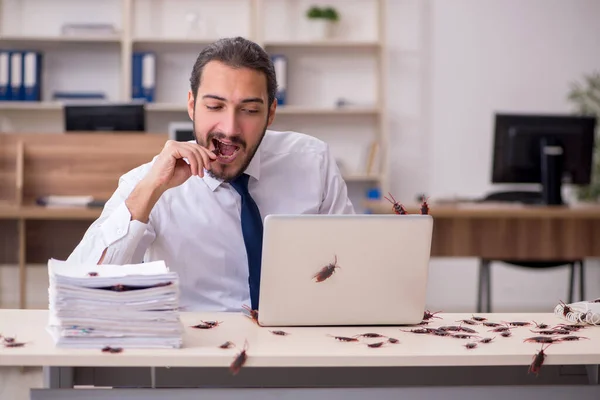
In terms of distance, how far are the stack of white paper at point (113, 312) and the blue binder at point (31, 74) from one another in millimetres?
4401

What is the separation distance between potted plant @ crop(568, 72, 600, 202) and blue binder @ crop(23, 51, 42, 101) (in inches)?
145

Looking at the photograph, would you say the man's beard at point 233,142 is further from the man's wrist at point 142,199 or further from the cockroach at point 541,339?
the cockroach at point 541,339

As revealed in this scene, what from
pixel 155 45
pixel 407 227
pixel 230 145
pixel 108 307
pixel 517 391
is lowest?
pixel 517 391

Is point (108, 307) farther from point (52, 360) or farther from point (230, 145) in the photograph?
point (230, 145)

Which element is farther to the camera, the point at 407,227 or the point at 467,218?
the point at 467,218

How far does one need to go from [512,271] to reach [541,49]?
65.7 inches

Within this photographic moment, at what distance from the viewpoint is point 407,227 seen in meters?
1.39

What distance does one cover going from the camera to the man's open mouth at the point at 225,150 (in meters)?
1.83

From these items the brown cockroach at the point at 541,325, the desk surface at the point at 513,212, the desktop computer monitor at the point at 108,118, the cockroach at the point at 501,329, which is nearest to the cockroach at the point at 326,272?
the cockroach at the point at 501,329

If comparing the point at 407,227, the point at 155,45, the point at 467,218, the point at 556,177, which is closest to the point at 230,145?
the point at 407,227

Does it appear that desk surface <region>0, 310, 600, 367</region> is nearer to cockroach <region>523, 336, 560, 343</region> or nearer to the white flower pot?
cockroach <region>523, 336, 560, 343</region>

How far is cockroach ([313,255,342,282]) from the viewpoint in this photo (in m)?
1.39

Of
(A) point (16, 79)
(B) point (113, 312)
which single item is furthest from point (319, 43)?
(B) point (113, 312)

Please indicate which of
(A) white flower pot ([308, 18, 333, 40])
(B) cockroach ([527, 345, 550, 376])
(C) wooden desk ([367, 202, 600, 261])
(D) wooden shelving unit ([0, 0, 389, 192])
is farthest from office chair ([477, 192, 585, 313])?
(B) cockroach ([527, 345, 550, 376])
